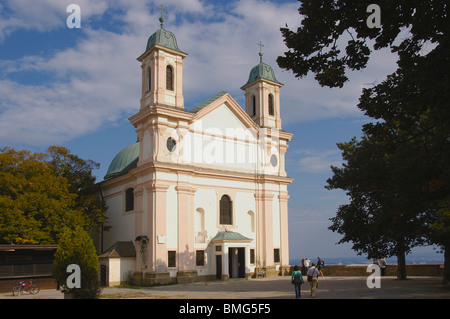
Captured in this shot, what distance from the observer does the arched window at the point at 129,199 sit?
36312 millimetres

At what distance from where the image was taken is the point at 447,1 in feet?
40.2

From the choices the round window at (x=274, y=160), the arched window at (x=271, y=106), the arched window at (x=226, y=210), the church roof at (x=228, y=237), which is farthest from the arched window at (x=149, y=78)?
the church roof at (x=228, y=237)

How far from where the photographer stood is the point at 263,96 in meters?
41.9

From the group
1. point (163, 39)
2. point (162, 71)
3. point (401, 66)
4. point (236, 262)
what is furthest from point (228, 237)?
point (401, 66)

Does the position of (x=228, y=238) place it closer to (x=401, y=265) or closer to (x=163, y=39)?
(x=401, y=265)

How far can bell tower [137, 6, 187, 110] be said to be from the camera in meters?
34.8

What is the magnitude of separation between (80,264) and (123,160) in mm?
25226

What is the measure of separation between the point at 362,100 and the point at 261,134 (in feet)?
82.2

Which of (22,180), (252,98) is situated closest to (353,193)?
(252,98)

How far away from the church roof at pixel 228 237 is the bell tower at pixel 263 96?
10611 millimetres

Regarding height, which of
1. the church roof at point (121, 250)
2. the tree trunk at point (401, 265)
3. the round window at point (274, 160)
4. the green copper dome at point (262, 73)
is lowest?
the tree trunk at point (401, 265)

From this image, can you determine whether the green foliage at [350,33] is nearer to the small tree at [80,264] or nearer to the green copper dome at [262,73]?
the small tree at [80,264]
